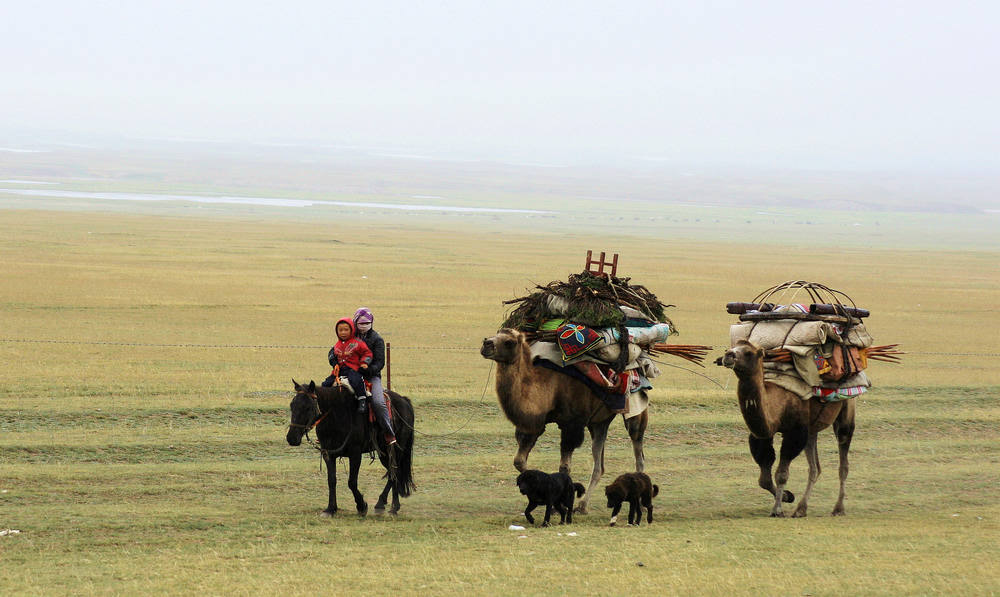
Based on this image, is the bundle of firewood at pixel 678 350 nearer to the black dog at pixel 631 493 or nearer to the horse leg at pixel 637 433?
the horse leg at pixel 637 433

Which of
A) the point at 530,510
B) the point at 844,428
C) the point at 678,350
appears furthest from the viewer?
the point at 678,350

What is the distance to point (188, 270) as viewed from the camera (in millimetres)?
50281

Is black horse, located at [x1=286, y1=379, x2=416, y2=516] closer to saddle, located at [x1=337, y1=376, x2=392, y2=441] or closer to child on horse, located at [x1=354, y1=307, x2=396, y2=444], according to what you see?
saddle, located at [x1=337, y1=376, x2=392, y2=441]

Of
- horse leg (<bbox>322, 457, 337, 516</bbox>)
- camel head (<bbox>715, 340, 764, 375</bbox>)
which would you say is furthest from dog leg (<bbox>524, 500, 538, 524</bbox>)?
camel head (<bbox>715, 340, 764, 375</bbox>)

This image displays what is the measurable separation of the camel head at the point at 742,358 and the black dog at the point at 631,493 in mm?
1565

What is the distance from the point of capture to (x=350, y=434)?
499 inches

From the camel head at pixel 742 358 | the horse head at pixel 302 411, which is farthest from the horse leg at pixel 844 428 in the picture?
the horse head at pixel 302 411

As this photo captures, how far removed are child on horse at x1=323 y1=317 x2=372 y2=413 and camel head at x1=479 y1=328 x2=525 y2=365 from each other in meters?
1.28

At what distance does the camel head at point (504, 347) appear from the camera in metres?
12.7

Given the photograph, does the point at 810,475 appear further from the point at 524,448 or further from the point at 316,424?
the point at 316,424

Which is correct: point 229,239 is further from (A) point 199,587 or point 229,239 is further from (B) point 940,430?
(A) point 199,587

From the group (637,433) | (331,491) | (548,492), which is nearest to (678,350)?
(637,433)

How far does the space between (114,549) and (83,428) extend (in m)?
7.09

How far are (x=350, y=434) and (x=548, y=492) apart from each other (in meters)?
2.23
